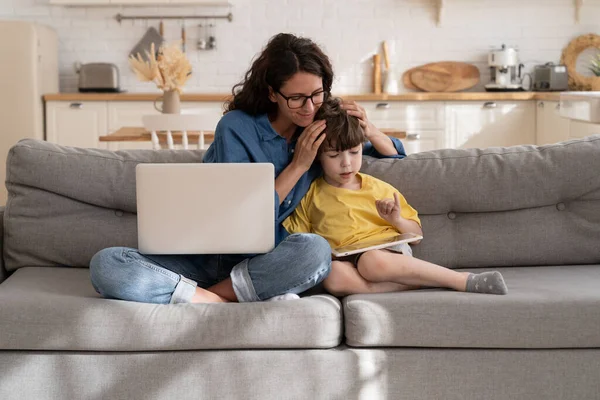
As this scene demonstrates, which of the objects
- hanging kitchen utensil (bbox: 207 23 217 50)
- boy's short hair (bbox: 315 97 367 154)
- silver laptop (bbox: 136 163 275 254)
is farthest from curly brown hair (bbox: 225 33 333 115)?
hanging kitchen utensil (bbox: 207 23 217 50)

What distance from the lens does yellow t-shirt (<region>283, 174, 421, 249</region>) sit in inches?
104

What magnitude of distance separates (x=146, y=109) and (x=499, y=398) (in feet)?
13.9

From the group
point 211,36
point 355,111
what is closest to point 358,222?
point 355,111

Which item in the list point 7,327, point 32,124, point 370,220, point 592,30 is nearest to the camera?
point 7,327

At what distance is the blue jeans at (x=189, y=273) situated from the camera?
2.36 metres

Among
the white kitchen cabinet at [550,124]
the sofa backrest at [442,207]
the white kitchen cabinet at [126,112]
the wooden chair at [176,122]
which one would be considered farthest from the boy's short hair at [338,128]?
the white kitchen cabinet at [126,112]

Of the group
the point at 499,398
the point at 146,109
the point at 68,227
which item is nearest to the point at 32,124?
the point at 146,109

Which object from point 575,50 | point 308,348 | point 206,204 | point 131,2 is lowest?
point 308,348

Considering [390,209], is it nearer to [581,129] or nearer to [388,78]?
[581,129]

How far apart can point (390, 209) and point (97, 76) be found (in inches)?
162

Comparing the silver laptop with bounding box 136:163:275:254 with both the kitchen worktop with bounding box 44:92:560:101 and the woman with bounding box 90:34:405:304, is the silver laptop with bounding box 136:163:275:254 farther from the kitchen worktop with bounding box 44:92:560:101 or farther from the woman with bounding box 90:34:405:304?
the kitchen worktop with bounding box 44:92:560:101

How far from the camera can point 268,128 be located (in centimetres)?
271

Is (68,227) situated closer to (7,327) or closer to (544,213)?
(7,327)

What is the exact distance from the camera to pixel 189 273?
255 cm
